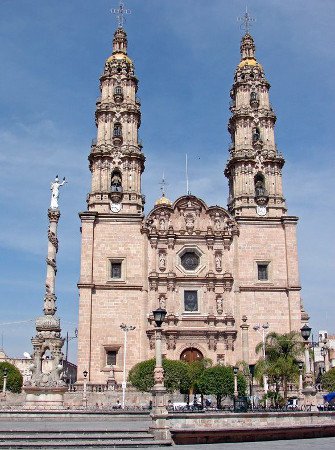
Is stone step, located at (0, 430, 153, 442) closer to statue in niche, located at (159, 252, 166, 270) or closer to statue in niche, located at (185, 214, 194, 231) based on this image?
statue in niche, located at (159, 252, 166, 270)

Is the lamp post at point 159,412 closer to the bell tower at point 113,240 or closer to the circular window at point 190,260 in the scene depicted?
the bell tower at point 113,240

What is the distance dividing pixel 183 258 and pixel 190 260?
1.77 feet

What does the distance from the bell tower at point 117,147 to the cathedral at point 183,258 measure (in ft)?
0.26

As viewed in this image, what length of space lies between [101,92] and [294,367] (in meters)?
27.0

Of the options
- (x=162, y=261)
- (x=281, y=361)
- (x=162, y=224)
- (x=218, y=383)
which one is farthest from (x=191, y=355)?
(x=281, y=361)

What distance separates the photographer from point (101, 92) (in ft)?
153

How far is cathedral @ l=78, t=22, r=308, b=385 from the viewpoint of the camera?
39719mm

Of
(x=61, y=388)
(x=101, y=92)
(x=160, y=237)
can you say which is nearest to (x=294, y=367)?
(x=61, y=388)

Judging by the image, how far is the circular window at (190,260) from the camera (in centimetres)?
4253

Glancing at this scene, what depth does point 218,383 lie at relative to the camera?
104ft

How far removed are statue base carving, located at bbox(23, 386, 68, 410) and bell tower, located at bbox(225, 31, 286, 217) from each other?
20.9 metres

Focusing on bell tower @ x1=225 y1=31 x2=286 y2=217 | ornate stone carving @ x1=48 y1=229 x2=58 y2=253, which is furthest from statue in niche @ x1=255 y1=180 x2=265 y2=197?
ornate stone carving @ x1=48 y1=229 x2=58 y2=253

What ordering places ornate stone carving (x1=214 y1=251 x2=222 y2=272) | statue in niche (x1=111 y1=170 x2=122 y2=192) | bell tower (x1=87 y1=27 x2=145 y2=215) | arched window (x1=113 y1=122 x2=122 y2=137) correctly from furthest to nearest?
arched window (x1=113 y1=122 x2=122 y2=137) < statue in niche (x1=111 y1=170 x2=122 y2=192) < bell tower (x1=87 y1=27 x2=145 y2=215) < ornate stone carving (x1=214 y1=251 x2=222 y2=272)

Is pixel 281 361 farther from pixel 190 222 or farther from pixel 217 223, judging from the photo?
pixel 190 222
